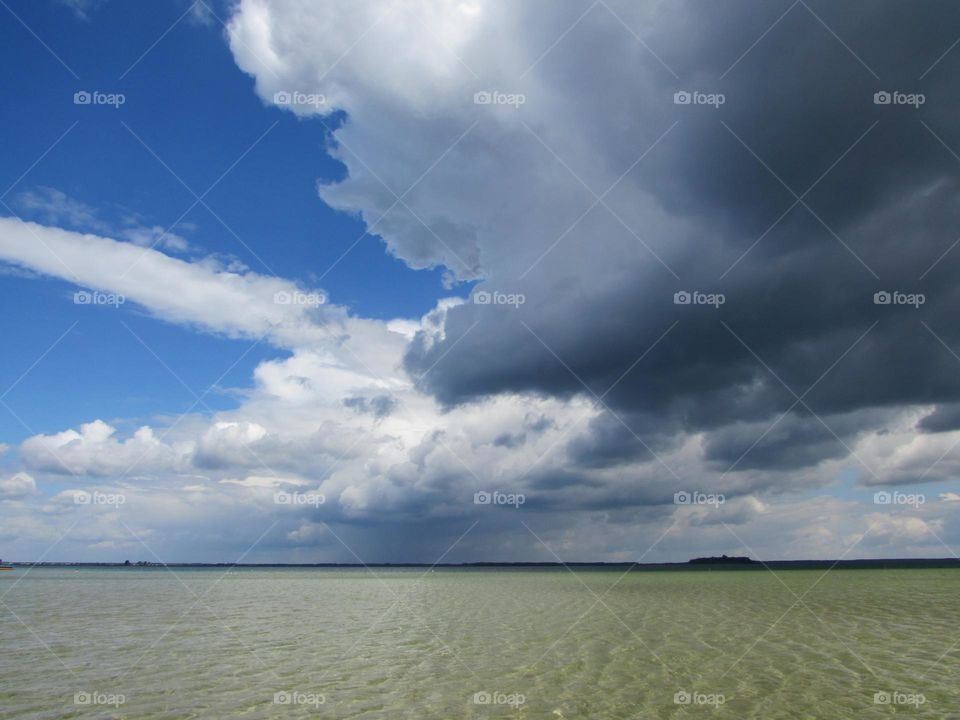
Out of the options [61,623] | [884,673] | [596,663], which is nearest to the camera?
[884,673]

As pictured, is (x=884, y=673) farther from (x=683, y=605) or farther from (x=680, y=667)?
(x=683, y=605)

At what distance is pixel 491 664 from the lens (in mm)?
21812

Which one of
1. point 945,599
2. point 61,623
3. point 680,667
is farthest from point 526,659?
point 945,599

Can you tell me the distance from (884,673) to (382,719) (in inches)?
624

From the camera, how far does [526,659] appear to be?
22.7 metres

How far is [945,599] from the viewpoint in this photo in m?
45.4

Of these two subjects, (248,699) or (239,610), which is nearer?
(248,699)

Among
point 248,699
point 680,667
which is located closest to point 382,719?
point 248,699

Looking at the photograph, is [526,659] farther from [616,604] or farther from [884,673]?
[616,604]

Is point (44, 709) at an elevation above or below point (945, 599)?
above

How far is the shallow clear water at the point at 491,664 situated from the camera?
16438 mm

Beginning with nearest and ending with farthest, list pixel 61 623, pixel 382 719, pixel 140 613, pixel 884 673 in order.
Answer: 1. pixel 382 719
2. pixel 884 673
3. pixel 61 623
4. pixel 140 613

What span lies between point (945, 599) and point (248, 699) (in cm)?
4991

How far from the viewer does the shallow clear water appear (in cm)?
1644
